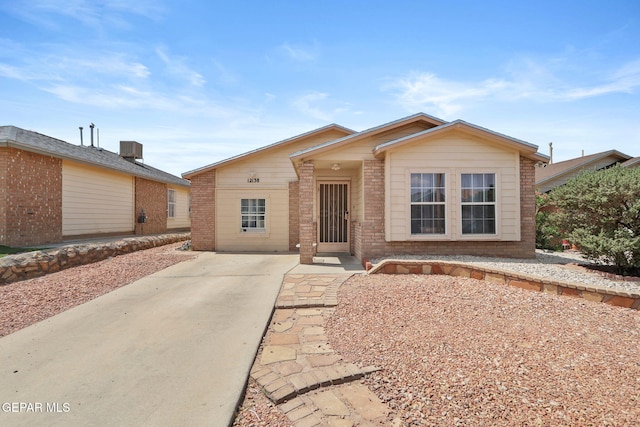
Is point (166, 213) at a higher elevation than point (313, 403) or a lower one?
higher

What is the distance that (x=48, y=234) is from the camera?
10.5 meters

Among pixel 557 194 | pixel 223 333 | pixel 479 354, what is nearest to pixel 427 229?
pixel 557 194

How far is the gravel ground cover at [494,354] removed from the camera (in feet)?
7.50

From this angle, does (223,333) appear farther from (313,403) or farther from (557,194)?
(557,194)

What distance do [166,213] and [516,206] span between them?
1713 cm

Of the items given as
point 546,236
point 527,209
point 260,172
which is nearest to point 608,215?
point 527,209

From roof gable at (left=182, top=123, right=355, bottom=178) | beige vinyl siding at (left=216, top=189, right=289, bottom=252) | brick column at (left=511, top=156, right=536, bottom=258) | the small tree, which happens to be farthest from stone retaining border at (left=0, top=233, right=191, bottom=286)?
the small tree

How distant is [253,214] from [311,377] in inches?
365

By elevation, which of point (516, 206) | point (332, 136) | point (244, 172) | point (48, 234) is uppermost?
point (332, 136)

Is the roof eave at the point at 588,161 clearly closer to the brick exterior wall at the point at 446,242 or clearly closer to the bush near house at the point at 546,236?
the bush near house at the point at 546,236

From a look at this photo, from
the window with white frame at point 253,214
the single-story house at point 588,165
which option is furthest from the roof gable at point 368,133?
the single-story house at point 588,165

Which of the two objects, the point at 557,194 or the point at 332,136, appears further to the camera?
the point at 332,136

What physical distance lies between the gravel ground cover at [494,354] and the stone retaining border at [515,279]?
0.19m

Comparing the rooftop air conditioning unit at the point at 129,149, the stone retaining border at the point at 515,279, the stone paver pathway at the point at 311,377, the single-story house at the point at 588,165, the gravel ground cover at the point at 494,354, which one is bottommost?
the stone paver pathway at the point at 311,377
